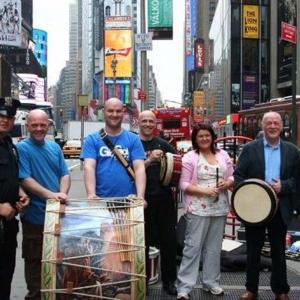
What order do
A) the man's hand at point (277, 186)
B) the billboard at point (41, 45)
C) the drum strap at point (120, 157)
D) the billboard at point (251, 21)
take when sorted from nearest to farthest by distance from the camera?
the drum strap at point (120, 157)
the man's hand at point (277, 186)
the billboard at point (251, 21)
the billboard at point (41, 45)

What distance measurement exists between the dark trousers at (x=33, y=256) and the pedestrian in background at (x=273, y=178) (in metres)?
1.93

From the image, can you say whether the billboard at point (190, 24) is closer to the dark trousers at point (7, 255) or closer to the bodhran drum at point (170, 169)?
the bodhran drum at point (170, 169)

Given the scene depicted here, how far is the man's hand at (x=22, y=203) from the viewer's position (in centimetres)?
494

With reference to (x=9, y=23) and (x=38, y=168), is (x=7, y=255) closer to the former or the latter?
(x=38, y=168)

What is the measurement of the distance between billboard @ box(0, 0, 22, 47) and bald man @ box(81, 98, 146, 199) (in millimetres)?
32613

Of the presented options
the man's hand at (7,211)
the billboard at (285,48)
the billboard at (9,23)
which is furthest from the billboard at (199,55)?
the man's hand at (7,211)

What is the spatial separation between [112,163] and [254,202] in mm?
1351

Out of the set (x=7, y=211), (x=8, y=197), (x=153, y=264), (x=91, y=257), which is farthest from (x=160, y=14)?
(x=91, y=257)

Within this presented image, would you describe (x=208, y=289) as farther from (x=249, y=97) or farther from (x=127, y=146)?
(x=249, y=97)

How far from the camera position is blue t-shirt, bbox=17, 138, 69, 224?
17.5ft

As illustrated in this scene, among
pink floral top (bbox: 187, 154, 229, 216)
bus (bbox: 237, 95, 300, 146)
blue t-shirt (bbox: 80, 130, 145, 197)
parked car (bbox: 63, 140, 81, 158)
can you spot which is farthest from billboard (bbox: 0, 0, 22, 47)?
blue t-shirt (bbox: 80, 130, 145, 197)

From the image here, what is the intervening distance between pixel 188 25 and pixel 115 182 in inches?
6955

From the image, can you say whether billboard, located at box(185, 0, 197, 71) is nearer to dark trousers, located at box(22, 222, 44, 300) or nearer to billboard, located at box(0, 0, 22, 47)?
billboard, located at box(0, 0, 22, 47)

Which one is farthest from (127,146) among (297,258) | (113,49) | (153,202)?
(113,49)
